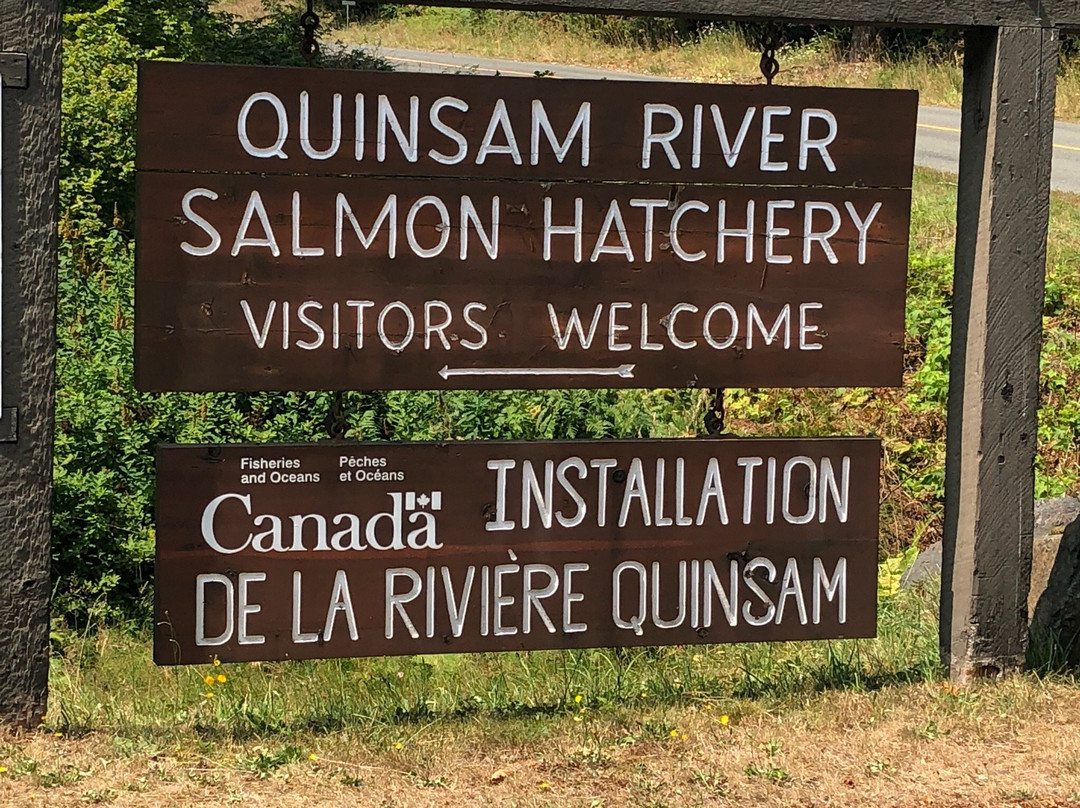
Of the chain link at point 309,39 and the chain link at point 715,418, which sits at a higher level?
the chain link at point 309,39

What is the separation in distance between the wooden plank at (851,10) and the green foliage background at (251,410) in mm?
4386

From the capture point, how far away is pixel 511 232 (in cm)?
411

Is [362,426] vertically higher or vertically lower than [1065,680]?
higher

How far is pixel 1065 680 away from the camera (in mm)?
4621

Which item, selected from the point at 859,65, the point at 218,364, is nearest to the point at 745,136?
the point at 218,364

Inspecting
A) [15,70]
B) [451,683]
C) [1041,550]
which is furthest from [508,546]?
[1041,550]

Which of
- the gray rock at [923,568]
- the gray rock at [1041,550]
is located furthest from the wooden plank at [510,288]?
the gray rock at [923,568]

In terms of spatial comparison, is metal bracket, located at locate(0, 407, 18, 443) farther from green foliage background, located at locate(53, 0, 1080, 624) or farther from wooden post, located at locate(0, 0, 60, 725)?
green foliage background, located at locate(53, 0, 1080, 624)

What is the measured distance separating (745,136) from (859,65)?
20108 millimetres

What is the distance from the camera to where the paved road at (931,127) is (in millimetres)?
14500

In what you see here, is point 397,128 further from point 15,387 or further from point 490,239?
point 15,387

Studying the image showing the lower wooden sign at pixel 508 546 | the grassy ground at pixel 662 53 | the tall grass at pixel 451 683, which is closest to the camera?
the lower wooden sign at pixel 508 546

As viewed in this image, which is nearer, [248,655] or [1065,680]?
[248,655]

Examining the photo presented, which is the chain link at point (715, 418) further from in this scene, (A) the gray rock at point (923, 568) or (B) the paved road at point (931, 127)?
(B) the paved road at point (931, 127)
